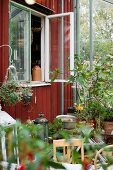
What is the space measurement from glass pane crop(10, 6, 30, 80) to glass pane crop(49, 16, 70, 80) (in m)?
0.68

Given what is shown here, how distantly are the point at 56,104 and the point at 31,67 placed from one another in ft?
3.29

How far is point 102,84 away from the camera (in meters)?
6.00

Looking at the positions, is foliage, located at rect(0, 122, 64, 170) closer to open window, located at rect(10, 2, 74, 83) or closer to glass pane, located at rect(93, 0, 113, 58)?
open window, located at rect(10, 2, 74, 83)

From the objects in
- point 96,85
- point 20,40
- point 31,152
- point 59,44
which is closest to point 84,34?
point 59,44

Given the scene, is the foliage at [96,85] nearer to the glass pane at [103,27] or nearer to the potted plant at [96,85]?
the potted plant at [96,85]

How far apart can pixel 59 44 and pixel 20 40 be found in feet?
3.25

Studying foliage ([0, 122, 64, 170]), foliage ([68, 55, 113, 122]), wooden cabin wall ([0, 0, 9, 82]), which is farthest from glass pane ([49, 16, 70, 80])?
foliage ([0, 122, 64, 170])

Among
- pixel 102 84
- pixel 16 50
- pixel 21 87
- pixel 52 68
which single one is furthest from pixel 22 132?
pixel 52 68

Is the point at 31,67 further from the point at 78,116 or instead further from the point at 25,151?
the point at 25,151

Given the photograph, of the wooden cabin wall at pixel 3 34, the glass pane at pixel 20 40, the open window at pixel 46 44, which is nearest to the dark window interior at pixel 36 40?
the open window at pixel 46 44

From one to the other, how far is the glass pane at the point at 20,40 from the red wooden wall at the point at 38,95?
0.31 meters

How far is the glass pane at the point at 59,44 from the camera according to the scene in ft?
21.0

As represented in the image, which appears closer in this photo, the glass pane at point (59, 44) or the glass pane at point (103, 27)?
the glass pane at point (59, 44)

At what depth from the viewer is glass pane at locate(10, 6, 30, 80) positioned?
551 centimetres
